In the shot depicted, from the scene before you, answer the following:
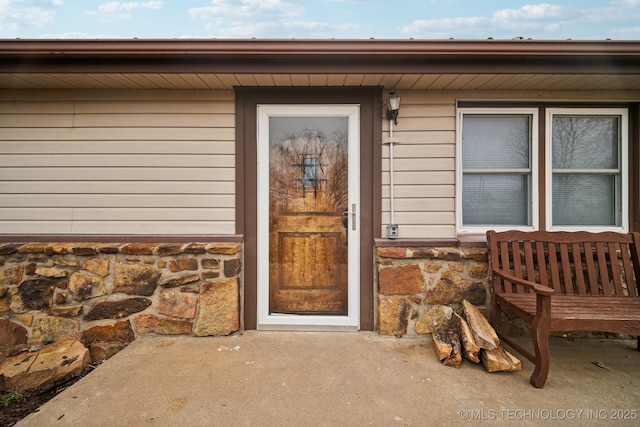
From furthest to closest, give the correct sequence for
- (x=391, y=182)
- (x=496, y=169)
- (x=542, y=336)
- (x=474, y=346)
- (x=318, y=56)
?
(x=496, y=169)
(x=391, y=182)
(x=318, y=56)
(x=474, y=346)
(x=542, y=336)

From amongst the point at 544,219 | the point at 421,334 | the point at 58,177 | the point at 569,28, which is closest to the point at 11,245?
the point at 58,177

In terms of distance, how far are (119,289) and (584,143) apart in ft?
14.6

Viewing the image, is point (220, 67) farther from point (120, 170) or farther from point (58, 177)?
point (58, 177)

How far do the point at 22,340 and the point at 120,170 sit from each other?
1705mm

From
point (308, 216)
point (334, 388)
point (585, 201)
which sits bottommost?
point (334, 388)

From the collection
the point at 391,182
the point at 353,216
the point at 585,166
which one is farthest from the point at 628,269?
the point at 353,216

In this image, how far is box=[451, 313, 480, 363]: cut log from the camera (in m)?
2.32

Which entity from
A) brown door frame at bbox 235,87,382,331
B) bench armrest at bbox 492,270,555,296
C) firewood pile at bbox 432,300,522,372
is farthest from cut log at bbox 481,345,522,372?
brown door frame at bbox 235,87,382,331

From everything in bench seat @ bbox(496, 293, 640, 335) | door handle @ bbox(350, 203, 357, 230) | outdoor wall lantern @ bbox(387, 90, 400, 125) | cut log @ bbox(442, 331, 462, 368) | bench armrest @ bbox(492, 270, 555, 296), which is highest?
outdoor wall lantern @ bbox(387, 90, 400, 125)

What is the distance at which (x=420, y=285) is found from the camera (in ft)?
9.21

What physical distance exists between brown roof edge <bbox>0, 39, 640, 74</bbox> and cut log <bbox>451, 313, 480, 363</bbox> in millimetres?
1972

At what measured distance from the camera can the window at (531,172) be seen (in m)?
2.99

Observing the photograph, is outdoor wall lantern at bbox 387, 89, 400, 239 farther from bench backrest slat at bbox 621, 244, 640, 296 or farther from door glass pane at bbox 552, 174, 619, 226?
bench backrest slat at bbox 621, 244, 640, 296

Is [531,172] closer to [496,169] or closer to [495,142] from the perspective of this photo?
[496,169]
